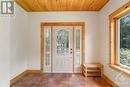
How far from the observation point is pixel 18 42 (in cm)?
554

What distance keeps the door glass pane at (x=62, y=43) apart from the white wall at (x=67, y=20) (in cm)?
55

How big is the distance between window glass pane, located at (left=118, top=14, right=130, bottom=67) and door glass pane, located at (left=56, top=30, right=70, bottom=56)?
2594mm

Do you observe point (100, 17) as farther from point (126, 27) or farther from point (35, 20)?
point (35, 20)

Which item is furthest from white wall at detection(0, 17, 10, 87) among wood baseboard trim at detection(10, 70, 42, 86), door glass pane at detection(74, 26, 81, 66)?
door glass pane at detection(74, 26, 81, 66)

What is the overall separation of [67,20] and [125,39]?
296 cm

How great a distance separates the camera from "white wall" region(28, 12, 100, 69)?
6676 millimetres

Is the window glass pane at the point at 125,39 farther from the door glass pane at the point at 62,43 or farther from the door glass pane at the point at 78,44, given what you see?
the door glass pane at the point at 62,43

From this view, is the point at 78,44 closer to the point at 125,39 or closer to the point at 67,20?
the point at 67,20

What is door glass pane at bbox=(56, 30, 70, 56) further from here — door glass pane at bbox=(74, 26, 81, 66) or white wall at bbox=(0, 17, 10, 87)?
white wall at bbox=(0, 17, 10, 87)

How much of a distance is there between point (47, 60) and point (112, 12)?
3.39 metres

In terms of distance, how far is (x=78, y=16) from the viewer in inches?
263

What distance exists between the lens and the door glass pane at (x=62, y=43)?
675 cm

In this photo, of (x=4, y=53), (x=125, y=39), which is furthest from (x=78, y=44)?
(x=4, y=53)

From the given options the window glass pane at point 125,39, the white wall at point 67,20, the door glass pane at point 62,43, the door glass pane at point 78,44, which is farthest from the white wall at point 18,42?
the window glass pane at point 125,39
